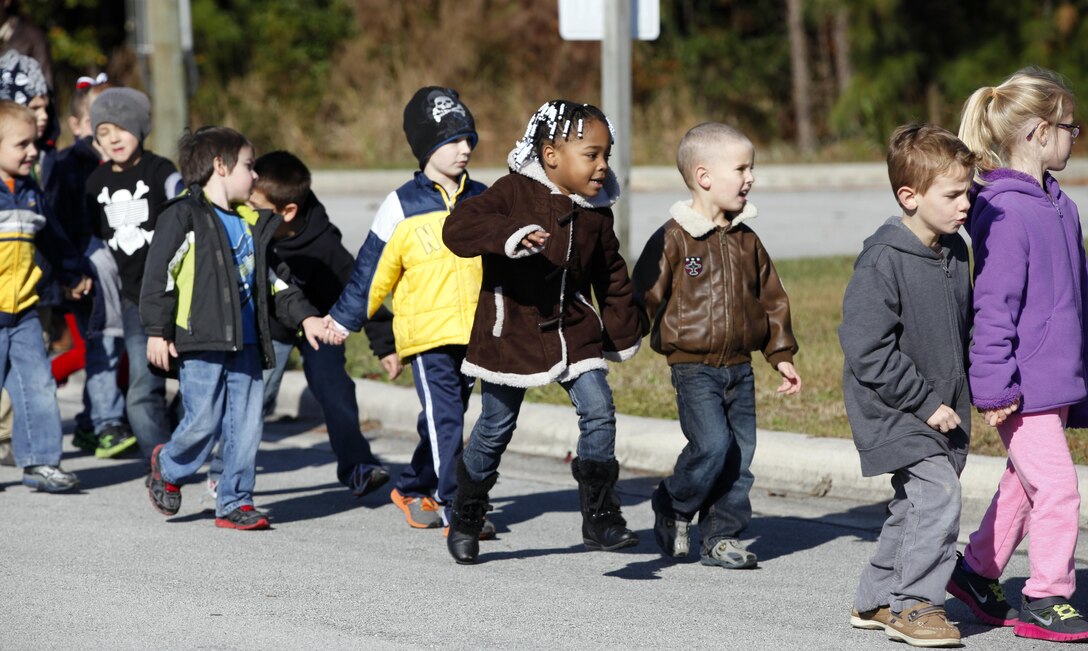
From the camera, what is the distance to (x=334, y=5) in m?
30.5

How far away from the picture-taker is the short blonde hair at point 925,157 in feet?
15.4

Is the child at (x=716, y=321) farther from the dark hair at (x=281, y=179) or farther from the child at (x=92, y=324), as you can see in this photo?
the child at (x=92, y=324)

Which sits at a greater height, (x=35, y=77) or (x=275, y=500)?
(x=35, y=77)

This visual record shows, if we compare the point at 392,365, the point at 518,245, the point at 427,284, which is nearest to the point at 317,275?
the point at 392,365

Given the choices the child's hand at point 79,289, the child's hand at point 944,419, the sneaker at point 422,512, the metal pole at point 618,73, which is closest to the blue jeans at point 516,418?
the sneaker at point 422,512

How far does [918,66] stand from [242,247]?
1960cm

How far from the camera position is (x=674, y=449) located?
728 centimetres

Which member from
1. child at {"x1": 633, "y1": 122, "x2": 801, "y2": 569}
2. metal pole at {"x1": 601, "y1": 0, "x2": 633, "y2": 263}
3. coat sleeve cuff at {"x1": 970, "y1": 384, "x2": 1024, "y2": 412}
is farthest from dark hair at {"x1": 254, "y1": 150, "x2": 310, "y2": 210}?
metal pole at {"x1": 601, "y1": 0, "x2": 633, "y2": 263}

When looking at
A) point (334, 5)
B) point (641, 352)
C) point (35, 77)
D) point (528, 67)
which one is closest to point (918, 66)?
point (528, 67)

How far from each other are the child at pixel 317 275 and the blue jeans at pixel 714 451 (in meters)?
1.68

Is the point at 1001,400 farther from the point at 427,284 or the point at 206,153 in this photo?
the point at 206,153

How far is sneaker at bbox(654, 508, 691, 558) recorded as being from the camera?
18.8 feet

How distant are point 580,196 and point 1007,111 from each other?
4.79 feet

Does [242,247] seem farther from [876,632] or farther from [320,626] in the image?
[876,632]
